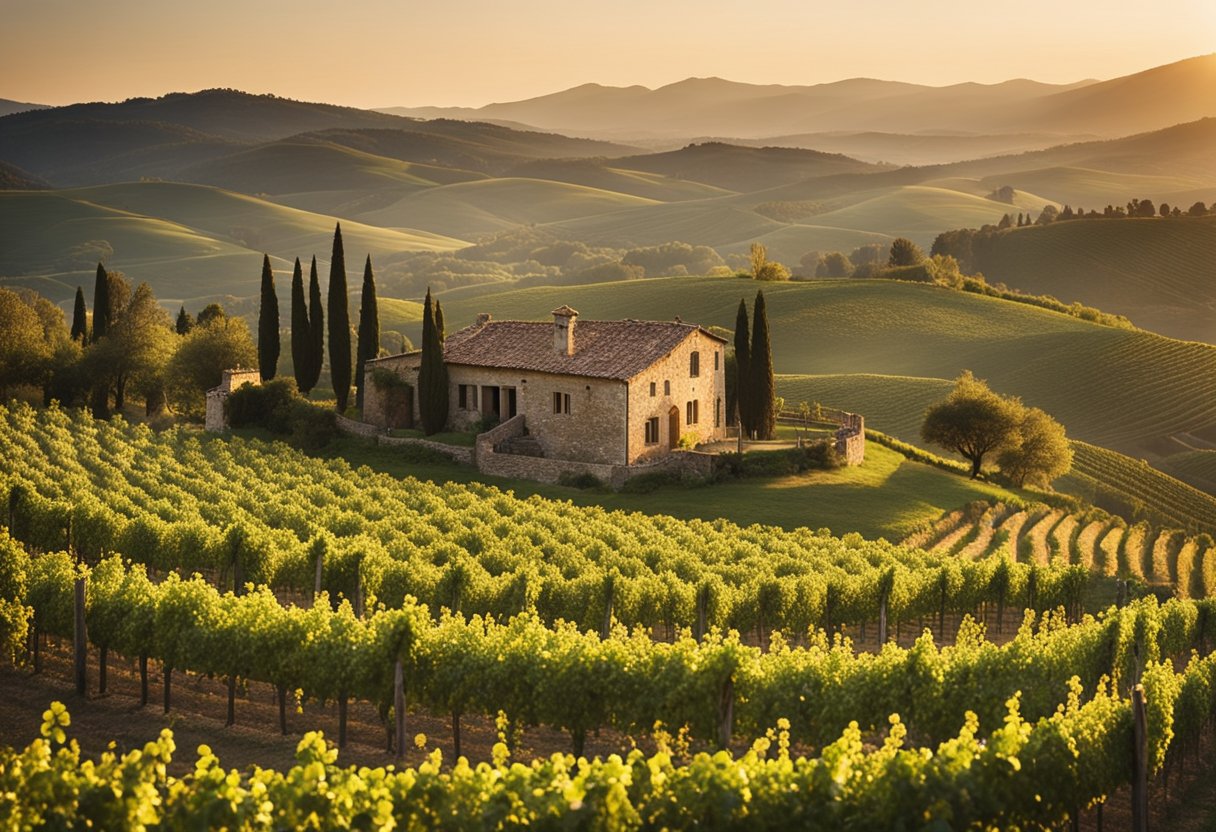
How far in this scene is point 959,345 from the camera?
10681cm

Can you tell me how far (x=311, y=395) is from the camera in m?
71.8

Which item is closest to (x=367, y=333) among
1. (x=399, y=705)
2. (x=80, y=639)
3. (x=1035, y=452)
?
(x=1035, y=452)

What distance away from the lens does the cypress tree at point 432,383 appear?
58344 millimetres

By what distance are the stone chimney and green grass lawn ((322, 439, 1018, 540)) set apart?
7.31 meters

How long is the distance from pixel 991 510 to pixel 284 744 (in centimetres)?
3771

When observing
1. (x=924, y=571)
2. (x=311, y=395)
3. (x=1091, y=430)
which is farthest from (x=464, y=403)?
(x=1091, y=430)

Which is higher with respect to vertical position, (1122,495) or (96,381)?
(96,381)

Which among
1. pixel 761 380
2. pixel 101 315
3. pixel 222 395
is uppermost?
pixel 101 315

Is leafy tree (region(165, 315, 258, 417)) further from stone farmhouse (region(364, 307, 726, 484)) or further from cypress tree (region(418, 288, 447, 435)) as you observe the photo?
cypress tree (region(418, 288, 447, 435))

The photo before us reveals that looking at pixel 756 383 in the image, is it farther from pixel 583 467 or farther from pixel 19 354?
pixel 19 354

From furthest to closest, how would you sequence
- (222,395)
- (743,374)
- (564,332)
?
(222,395) → (743,374) → (564,332)

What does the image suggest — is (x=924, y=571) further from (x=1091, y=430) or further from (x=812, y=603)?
(x=1091, y=430)

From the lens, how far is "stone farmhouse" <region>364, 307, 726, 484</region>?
53.2m

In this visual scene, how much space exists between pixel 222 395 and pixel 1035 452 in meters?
41.6
